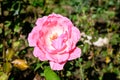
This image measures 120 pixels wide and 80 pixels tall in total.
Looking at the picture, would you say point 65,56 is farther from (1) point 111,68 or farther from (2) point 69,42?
(1) point 111,68

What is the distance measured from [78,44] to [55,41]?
11.6 inches

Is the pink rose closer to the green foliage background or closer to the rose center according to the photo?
the rose center

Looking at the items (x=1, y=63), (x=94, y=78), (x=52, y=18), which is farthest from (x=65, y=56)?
(x=94, y=78)

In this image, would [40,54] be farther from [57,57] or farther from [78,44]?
[78,44]

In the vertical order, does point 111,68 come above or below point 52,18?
below

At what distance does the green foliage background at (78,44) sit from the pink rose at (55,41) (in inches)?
4.7

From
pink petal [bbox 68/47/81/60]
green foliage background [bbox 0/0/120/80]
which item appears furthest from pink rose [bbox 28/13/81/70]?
green foliage background [bbox 0/0/120/80]

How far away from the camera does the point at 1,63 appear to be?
163cm

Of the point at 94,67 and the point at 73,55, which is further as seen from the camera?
the point at 94,67

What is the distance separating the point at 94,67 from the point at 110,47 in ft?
1.57

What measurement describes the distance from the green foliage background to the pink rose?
119mm

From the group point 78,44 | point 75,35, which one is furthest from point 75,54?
point 78,44

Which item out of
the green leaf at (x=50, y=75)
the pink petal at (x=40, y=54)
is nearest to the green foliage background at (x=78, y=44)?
the green leaf at (x=50, y=75)

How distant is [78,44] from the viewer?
154cm
